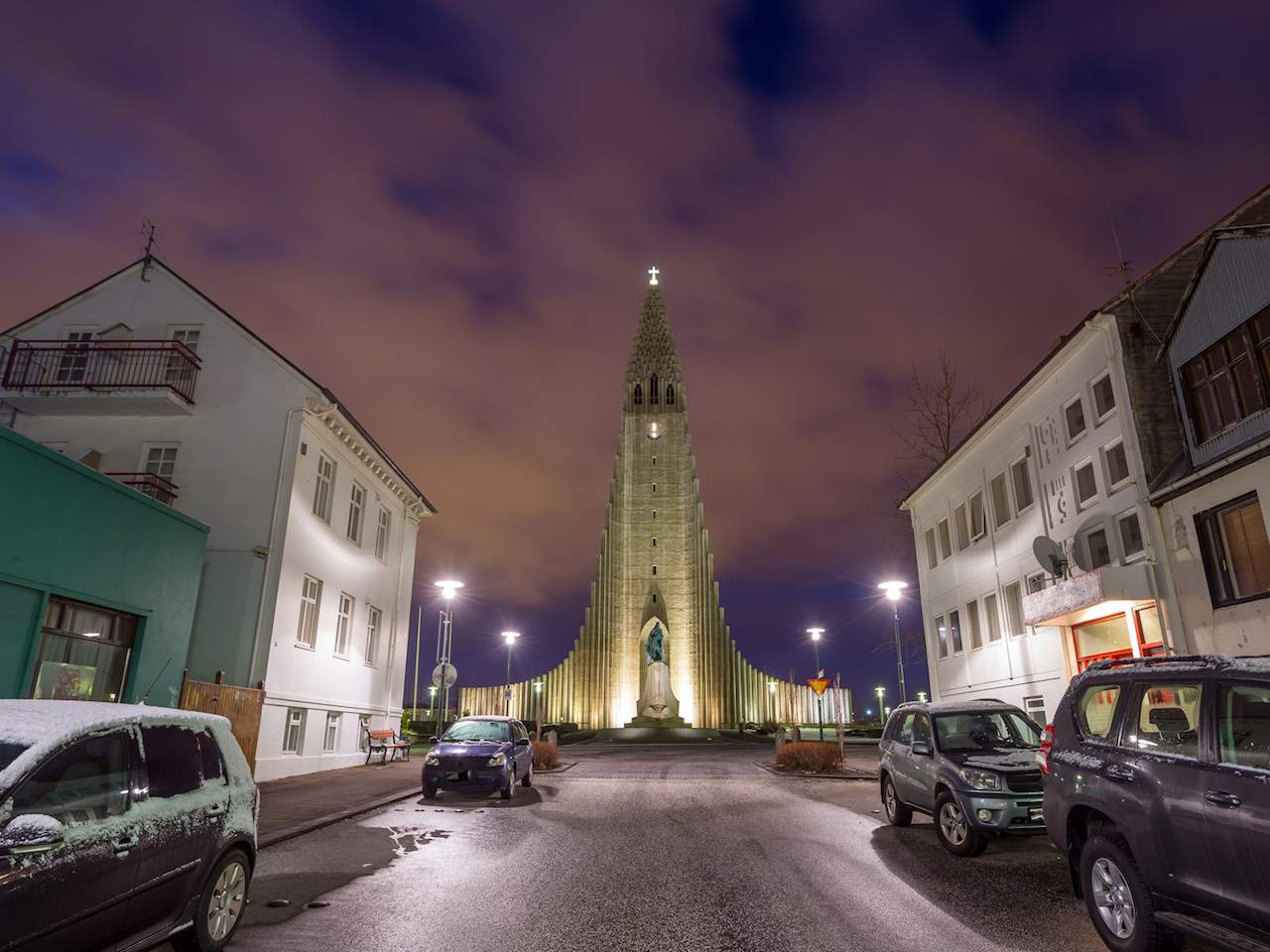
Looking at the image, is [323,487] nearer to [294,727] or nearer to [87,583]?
[294,727]

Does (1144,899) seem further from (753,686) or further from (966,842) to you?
(753,686)

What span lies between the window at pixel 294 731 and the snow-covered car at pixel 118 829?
15.0m

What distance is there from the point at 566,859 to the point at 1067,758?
221 inches

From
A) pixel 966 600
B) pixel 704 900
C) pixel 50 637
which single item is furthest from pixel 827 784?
pixel 50 637

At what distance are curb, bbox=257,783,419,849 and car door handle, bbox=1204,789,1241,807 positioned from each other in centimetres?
951

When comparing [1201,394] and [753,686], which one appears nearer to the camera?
[1201,394]

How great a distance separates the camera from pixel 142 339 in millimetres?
21094

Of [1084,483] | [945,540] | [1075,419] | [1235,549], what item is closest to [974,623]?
[945,540]

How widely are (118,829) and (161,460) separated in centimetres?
1836

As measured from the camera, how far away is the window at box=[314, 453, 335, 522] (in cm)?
2127

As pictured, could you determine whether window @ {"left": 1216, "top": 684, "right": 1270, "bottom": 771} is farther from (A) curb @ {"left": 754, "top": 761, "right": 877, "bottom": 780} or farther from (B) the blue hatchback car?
(A) curb @ {"left": 754, "top": 761, "right": 877, "bottom": 780}

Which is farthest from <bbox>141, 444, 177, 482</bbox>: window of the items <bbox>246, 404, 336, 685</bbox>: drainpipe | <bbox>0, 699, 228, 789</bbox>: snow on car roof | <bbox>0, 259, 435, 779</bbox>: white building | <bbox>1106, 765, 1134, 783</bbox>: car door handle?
<bbox>1106, 765, 1134, 783</bbox>: car door handle

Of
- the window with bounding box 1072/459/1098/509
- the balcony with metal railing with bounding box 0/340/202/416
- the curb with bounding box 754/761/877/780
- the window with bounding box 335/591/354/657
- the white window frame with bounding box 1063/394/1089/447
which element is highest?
the balcony with metal railing with bounding box 0/340/202/416

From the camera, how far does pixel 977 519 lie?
2489cm
